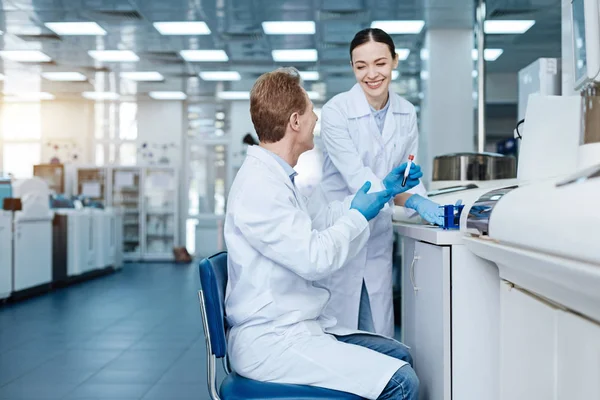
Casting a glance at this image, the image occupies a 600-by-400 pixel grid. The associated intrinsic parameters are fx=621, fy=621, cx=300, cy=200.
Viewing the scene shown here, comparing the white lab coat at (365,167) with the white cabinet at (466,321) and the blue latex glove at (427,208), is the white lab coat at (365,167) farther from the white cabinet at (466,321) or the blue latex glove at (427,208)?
the white cabinet at (466,321)

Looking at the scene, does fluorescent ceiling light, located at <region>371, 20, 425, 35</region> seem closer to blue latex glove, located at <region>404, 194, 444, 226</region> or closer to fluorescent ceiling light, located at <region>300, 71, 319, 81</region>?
fluorescent ceiling light, located at <region>300, 71, 319, 81</region>

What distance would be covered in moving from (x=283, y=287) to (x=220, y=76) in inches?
330

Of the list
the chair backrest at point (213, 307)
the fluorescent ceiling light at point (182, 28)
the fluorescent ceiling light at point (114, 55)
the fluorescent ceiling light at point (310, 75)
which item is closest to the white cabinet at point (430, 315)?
the chair backrest at point (213, 307)

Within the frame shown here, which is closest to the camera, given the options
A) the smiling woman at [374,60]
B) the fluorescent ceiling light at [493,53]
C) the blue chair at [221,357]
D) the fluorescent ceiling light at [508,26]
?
the blue chair at [221,357]

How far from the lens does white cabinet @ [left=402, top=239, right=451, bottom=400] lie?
1.44 metres

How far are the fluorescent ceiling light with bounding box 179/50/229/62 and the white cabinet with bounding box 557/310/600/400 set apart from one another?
7411 millimetres

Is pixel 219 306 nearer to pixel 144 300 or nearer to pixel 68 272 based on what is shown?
pixel 144 300

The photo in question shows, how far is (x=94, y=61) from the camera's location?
8430 mm

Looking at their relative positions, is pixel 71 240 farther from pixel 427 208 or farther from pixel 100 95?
pixel 427 208

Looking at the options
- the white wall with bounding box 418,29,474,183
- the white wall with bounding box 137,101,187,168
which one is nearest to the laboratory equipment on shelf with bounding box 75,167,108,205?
the white wall with bounding box 137,101,187,168

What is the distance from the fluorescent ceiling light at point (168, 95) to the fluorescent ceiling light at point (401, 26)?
4991 millimetres

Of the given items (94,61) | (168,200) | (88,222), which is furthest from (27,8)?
(168,200)

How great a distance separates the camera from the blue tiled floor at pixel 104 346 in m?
3.10

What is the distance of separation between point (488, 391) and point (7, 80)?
32.3 feet
